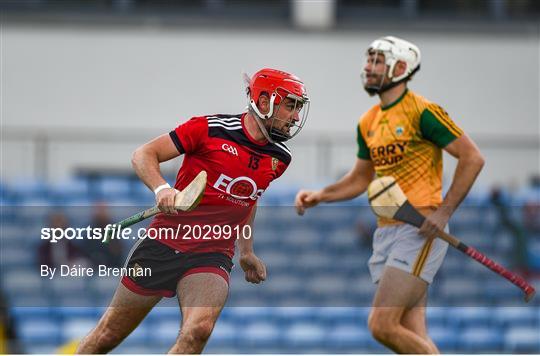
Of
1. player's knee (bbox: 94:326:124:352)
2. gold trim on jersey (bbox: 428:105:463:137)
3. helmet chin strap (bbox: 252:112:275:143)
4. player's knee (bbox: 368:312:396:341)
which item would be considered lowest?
player's knee (bbox: 368:312:396:341)

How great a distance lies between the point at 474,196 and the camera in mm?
11227

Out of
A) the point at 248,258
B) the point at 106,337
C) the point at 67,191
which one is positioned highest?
the point at 248,258

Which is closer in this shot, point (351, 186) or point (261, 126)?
point (261, 126)

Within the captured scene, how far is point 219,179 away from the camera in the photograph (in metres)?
5.52

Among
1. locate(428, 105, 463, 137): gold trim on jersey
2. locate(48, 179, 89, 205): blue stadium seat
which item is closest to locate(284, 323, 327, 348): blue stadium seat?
locate(48, 179, 89, 205): blue stadium seat

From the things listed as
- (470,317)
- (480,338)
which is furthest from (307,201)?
(480,338)

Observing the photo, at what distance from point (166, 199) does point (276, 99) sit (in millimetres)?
734

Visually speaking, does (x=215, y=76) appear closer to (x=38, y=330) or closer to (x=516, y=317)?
(x=38, y=330)

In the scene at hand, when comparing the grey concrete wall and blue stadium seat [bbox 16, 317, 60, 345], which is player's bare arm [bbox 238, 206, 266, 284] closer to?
blue stadium seat [bbox 16, 317, 60, 345]

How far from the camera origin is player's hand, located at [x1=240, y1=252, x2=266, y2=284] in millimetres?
5777

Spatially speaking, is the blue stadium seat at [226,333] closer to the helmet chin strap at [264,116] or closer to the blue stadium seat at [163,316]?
the blue stadium seat at [163,316]

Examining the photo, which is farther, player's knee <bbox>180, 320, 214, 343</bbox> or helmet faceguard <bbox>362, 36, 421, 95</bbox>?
helmet faceguard <bbox>362, 36, 421, 95</bbox>

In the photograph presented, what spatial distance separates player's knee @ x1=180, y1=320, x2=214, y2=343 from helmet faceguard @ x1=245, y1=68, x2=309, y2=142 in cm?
90

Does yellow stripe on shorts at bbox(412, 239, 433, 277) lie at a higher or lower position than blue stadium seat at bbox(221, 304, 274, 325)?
higher
